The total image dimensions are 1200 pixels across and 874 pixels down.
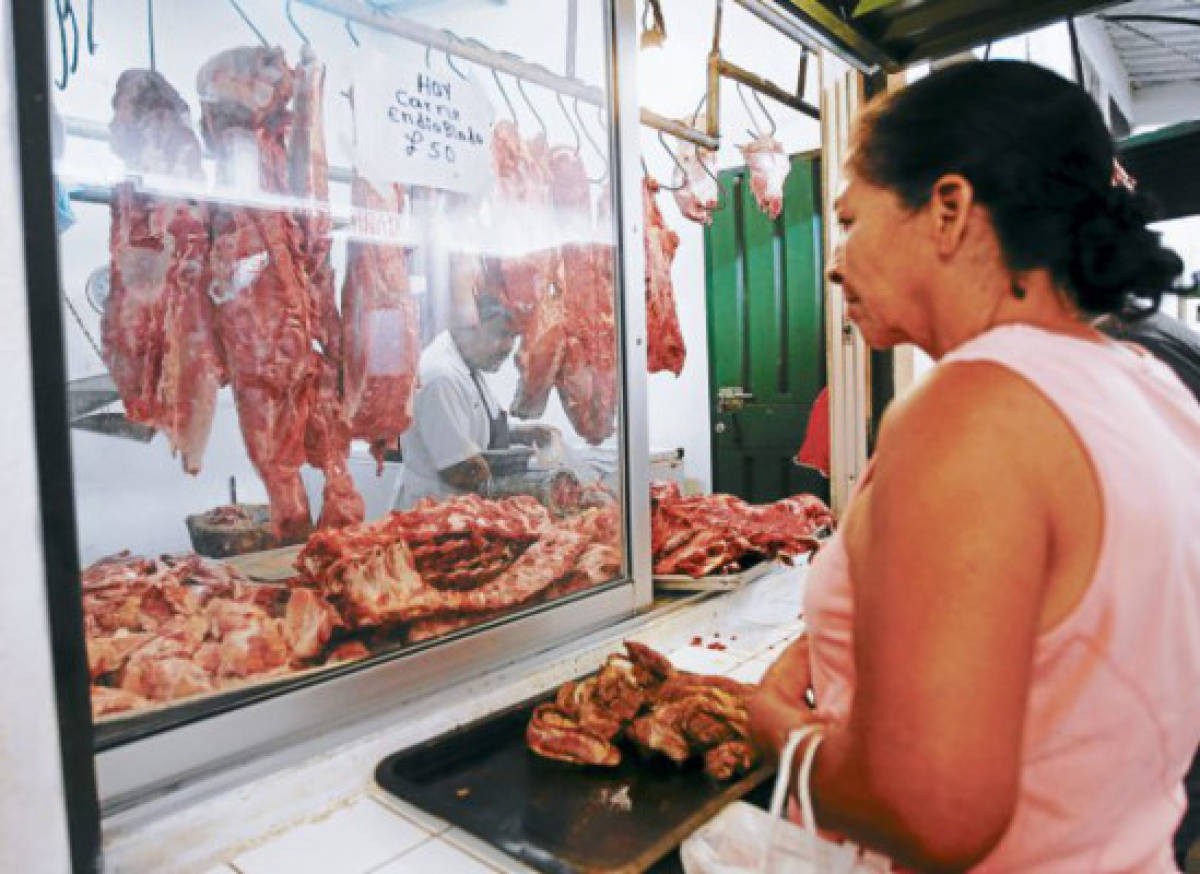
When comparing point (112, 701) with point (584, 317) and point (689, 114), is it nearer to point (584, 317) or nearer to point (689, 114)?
point (584, 317)

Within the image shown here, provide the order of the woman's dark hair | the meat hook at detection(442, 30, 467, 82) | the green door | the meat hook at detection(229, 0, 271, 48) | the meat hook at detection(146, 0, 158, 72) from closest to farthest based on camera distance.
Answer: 1. the woman's dark hair
2. the meat hook at detection(146, 0, 158, 72)
3. the meat hook at detection(229, 0, 271, 48)
4. the meat hook at detection(442, 30, 467, 82)
5. the green door

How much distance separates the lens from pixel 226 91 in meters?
1.83

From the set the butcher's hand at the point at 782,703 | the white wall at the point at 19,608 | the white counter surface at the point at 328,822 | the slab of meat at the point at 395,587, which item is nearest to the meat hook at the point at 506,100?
the slab of meat at the point at 395,587

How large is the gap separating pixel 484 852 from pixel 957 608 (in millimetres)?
1100

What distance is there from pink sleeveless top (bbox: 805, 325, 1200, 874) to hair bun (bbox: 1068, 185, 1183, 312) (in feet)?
0.25

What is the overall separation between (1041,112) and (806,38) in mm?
2023

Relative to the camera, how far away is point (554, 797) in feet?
5.50

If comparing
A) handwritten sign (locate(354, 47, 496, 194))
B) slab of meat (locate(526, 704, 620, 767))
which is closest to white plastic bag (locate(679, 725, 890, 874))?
slab of meat (locate(526, 704, 620, 767))

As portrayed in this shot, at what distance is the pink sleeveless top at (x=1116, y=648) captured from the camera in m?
0.79

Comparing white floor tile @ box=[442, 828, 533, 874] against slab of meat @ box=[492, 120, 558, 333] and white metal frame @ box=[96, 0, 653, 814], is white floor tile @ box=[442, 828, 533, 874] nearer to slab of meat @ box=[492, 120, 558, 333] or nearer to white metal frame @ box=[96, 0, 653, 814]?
white metal frame @ box=[96, 0, 653, 814]

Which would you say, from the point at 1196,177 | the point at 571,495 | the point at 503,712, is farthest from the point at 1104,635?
the point at 1196,177

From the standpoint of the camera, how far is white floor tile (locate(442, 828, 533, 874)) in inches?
57.2

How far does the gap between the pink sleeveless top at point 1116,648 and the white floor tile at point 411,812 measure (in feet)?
3.46

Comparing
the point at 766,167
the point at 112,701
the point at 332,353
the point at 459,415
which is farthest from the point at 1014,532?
the point at 766,167
